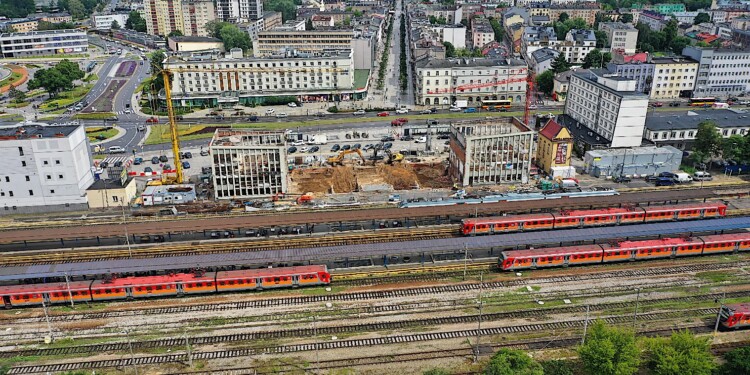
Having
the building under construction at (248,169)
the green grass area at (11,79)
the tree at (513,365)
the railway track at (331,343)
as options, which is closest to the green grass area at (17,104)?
the green grass area at (11,79)

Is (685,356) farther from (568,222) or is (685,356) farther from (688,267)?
(568,222)

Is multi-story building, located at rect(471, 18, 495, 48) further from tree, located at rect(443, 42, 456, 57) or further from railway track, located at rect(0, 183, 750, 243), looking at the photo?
railway track, located at rect(0, 183, 750, 243)

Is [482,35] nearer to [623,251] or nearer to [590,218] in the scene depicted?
[590,218]

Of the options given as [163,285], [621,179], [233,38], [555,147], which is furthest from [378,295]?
[233,38]

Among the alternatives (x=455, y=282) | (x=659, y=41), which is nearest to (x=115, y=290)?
(x=455, y=282)

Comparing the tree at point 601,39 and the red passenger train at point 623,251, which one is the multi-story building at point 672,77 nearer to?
the tree at point 601,39

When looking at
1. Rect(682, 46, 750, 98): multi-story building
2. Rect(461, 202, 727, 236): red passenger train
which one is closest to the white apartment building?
Rect(461, 202, 727, 236): red passenger train
